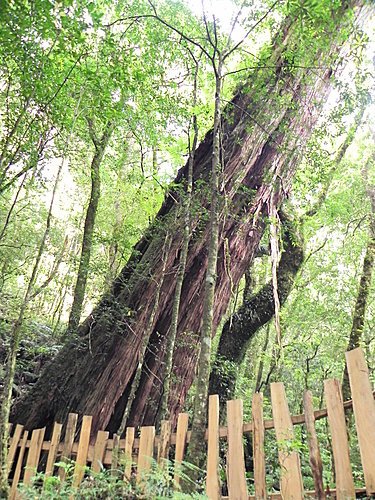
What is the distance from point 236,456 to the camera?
9.73 ft

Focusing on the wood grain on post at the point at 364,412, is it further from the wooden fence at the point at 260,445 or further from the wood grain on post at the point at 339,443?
the wood grain on post at the point at 339,443

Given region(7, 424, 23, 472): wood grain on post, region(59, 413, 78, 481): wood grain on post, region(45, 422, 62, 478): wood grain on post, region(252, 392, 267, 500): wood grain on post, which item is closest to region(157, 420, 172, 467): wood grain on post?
region(252, 392, 267, 500): wood grain on post

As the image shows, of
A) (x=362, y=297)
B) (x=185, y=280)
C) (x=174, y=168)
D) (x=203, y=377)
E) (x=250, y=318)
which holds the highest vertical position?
(x=174, y=168)

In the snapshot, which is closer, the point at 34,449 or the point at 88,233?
the point at 34,449

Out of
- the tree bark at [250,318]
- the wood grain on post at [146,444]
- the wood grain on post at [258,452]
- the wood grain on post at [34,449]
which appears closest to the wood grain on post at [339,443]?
the wood grain on post at [258,452]

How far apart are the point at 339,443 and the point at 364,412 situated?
262 millimetres

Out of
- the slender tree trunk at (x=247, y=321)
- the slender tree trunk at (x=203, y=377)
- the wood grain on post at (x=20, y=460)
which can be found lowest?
the wood grain on post at (x=20, y=460)

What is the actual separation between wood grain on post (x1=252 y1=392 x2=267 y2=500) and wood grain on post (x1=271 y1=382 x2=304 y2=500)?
149 mm

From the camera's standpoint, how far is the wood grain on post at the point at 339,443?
7.63ft

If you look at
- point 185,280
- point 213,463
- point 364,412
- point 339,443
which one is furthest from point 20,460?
point 364,412

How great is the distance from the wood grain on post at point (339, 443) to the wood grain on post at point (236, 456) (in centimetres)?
75

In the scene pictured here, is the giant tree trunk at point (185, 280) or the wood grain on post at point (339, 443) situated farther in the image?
the giant tree trunk at point (185, 280)

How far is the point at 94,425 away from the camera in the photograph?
15.7 feet

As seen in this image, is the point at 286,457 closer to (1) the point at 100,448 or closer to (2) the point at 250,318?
(1) the point at 100,448
